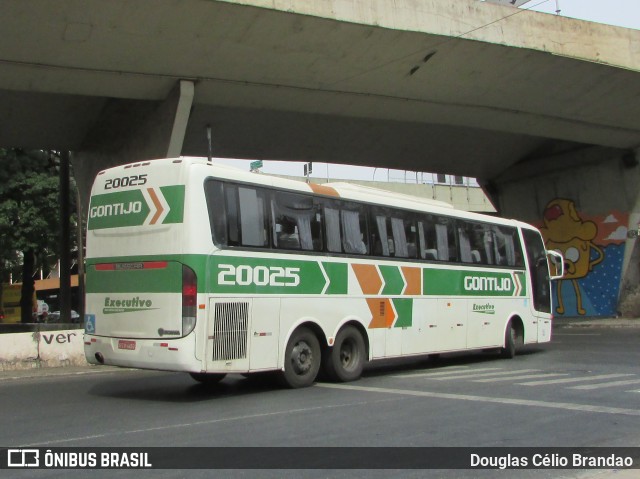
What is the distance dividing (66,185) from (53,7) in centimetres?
797

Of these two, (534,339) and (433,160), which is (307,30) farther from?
(433,160)

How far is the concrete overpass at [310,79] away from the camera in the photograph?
15336 millimetres

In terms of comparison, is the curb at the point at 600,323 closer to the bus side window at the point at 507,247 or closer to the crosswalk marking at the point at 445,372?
the bus side window at the point at 507,247

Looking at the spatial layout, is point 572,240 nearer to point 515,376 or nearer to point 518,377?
point 515,376

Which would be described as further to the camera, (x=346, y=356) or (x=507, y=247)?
(x=507, y=247)

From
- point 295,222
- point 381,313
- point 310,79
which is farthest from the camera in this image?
point 310,79

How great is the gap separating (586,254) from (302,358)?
22.2 meters

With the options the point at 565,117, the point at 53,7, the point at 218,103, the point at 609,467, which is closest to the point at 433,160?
the point at 565,117

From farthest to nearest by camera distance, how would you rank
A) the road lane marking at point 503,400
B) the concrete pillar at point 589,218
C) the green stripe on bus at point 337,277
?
the concrete pillar at point 589,218 < the green stripe on bus at point 337,277 < the road lane marking at point 503,400

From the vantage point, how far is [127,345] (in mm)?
9555

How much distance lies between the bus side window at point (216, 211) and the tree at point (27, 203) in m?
21.9

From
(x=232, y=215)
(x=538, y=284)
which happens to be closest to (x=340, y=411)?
(x=232, y=215)

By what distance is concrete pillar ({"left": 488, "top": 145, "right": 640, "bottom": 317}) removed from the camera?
2797 cm

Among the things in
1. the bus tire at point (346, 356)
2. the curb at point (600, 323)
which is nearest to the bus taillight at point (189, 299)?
the bus tire at point (346, 356)
